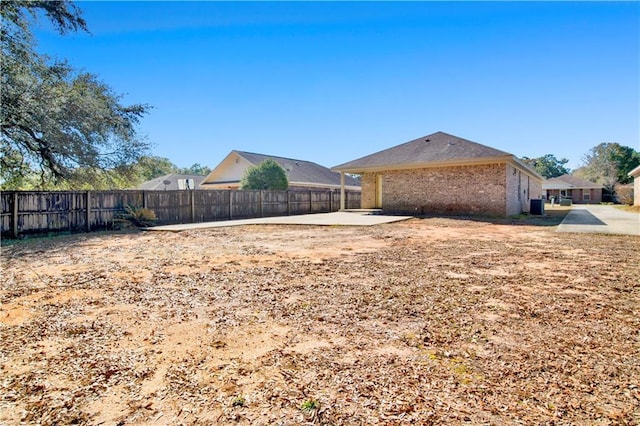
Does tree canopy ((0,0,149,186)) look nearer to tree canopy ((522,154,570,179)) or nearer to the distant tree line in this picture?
the distant tree line

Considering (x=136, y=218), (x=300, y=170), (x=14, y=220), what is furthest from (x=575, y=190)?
(x=14, y=220)

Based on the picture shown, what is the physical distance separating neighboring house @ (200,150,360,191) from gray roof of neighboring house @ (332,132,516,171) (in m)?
8.13

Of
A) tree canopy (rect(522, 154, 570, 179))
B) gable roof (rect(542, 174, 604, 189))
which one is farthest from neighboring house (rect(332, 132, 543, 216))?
tree canopy (rect(522, 154, 570, 179))

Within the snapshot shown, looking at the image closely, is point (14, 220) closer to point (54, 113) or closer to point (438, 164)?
point (54, 113)

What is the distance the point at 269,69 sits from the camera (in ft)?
49.8

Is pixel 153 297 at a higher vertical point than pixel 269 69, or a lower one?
lower

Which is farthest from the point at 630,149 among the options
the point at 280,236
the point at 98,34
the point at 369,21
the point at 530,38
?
the point at 98,34

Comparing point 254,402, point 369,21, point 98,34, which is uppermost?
point 98,34

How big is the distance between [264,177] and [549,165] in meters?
64.1

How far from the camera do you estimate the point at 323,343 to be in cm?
265

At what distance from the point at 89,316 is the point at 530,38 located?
43.0 ft

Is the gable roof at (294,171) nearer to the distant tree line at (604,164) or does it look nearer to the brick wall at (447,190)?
the brick wall at (447,190)

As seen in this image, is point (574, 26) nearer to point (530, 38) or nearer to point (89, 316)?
point (530, 38)

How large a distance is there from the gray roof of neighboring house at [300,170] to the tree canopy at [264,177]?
145 inches
